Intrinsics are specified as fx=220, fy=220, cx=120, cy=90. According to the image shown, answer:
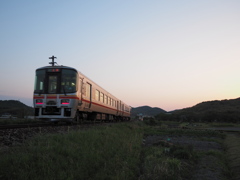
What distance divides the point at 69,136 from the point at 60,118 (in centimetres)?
490

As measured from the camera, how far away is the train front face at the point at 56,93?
11.8m

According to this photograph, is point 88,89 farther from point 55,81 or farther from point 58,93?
point 58,93

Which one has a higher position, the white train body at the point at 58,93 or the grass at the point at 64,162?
the white train body at the point at 58,93

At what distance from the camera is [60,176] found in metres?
4.24

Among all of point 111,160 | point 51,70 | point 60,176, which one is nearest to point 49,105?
point 51,70

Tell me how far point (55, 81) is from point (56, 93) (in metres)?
0.83

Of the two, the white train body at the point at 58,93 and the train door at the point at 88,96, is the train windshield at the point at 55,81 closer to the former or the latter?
the white train body at the point at 58,93

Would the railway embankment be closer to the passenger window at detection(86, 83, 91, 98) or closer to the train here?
the train

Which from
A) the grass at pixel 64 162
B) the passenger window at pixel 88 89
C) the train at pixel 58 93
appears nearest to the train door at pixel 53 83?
the train at pixel 58 93

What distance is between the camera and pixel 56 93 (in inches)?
477

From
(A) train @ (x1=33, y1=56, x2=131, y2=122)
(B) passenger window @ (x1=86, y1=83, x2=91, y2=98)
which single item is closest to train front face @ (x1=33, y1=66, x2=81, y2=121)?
(A) train @ (x1=33, y1=56, x2=131, y2=122)

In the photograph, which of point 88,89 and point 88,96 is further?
point 88,89

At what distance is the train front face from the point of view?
38.5 feet

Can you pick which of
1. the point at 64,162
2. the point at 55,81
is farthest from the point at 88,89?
the point at 64,162
